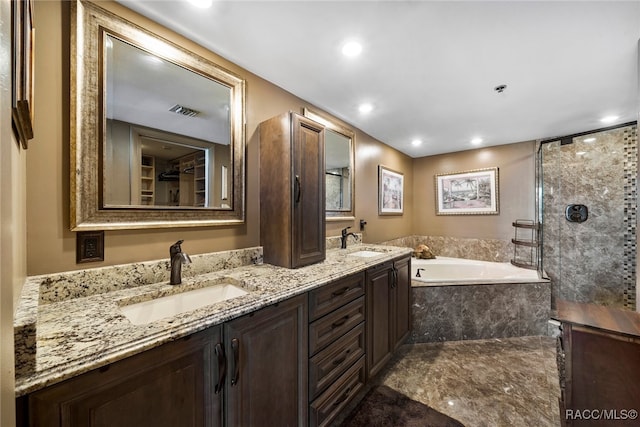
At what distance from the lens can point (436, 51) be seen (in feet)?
5.12

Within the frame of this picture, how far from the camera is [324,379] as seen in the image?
139 cm

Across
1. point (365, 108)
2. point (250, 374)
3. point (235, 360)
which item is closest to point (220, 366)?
point (235, 360)

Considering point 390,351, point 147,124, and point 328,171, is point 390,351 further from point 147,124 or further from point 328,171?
point 147,124

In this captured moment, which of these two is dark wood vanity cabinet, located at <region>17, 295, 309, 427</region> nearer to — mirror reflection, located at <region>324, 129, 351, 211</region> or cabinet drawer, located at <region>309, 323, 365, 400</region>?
cabinet drawer, located at <region>309, 323, 365, 400</region>

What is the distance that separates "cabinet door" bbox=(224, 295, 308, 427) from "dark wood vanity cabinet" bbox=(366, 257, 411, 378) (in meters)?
0.70


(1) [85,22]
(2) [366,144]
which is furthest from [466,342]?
(1) [85,22]

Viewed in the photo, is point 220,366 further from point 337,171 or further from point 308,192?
point 337,171

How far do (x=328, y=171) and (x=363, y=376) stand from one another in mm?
1797

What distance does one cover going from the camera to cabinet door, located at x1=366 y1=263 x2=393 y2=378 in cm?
179

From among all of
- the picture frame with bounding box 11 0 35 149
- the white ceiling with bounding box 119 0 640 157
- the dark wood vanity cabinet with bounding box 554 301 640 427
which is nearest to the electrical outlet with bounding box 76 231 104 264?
the picture frame with bounding box 11 0 35 149

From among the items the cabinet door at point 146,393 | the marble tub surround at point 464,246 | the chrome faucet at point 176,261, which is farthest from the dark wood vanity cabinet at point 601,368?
the marble tub surround at point 464,246

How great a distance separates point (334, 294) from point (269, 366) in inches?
20.7

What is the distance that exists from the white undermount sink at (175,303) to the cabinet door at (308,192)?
463 millimetres

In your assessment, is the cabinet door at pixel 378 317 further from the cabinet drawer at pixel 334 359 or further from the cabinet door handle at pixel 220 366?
the cabinet door handle at pixel 220 366
